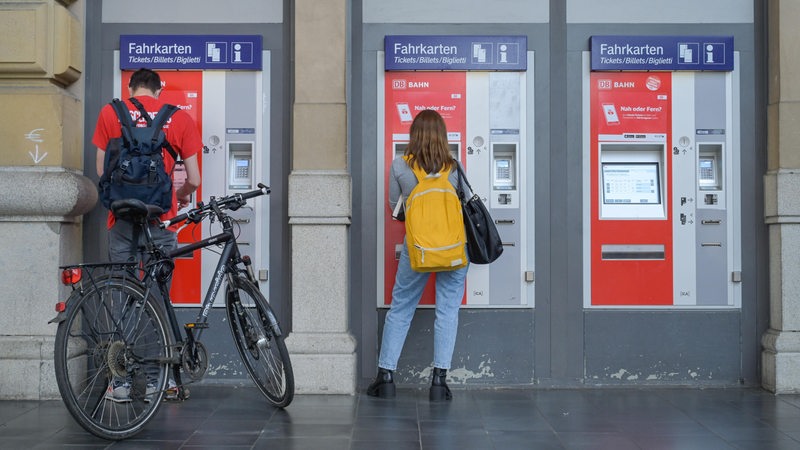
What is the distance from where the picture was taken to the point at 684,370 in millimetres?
6410

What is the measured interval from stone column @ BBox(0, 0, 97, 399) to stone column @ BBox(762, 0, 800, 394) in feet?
15.4

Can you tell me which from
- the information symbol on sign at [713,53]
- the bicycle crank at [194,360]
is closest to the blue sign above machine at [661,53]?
the information symbol on sign at [713,53]

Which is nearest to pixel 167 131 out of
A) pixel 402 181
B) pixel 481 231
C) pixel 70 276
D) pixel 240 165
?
pixel 240 165

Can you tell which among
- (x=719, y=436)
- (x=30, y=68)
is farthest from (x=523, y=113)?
(x=30, y=68)

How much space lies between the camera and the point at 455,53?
640cm

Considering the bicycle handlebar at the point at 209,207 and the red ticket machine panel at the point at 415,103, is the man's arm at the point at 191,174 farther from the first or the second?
the red ticket machine panel at the point at 415,103

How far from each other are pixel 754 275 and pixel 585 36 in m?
2.06

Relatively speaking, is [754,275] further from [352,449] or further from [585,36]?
[352,449]

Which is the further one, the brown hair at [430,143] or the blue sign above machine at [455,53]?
the blue sign above machine at [455,53]

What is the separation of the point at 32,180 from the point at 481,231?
2.91 m

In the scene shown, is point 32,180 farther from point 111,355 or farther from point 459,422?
point 459,422

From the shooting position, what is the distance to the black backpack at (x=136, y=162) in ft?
17.8

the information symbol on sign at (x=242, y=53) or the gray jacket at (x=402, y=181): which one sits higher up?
the information symbol on sign at (x=242, y=53)

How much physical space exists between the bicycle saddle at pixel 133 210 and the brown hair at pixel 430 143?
168cm
